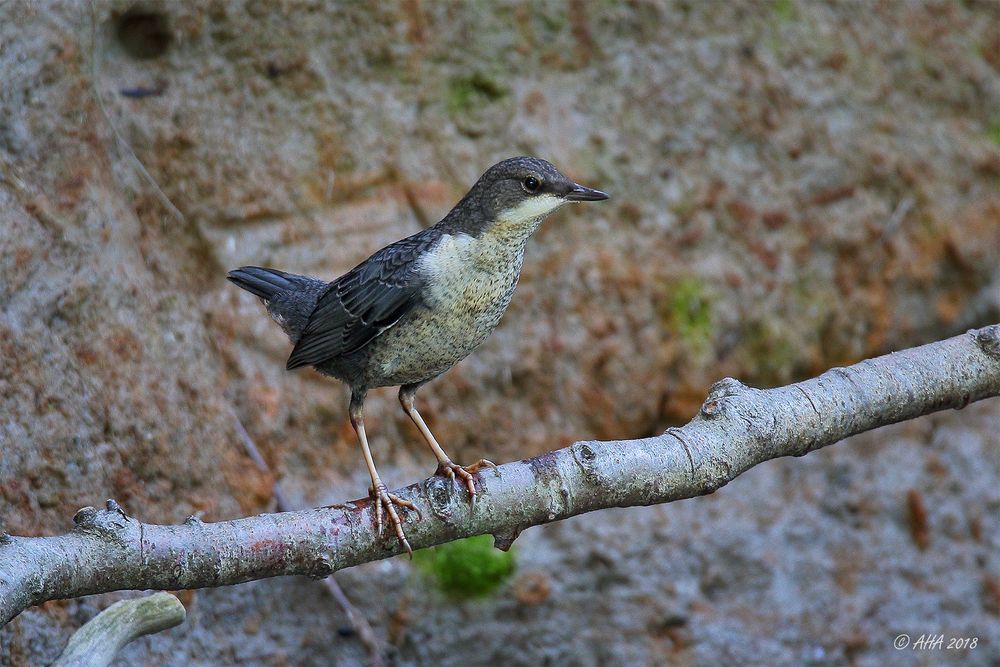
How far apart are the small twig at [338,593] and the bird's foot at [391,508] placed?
153 centimetres

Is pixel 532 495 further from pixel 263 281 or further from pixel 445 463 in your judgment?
pixel 263 281

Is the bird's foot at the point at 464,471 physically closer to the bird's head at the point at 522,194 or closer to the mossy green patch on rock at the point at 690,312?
the bird's head at the point at 522,194

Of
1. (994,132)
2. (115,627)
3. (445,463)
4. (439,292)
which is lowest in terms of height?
(115,627)

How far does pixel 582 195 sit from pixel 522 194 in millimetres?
230

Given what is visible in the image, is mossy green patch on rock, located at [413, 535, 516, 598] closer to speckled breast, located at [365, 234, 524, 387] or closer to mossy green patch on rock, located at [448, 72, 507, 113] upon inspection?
speckled breast, located at [365, 234, 524, 387]

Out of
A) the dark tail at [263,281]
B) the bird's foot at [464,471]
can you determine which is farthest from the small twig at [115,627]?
the dark tail at [263,281]

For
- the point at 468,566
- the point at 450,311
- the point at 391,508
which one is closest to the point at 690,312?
the point at 468,566

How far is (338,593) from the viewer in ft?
16.3

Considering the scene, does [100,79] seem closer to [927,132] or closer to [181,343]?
[181,343]

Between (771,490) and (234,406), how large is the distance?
9.30 feet

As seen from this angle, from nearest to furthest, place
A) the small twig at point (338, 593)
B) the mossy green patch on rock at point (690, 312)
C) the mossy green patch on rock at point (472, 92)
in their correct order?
the small twig at point (338, 593) < the mossy green patch on rock at point (472, 92) < the mossy green patch on rock at point (690, 312)

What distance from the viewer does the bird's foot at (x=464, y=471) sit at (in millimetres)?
3455

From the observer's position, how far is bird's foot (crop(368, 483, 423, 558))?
343cm

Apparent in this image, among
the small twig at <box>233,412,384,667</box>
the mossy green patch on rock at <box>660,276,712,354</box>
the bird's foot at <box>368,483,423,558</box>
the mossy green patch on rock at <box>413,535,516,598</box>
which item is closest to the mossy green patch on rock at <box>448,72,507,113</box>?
the mossy green patch on rock at <box>660,276,712,354</box>
